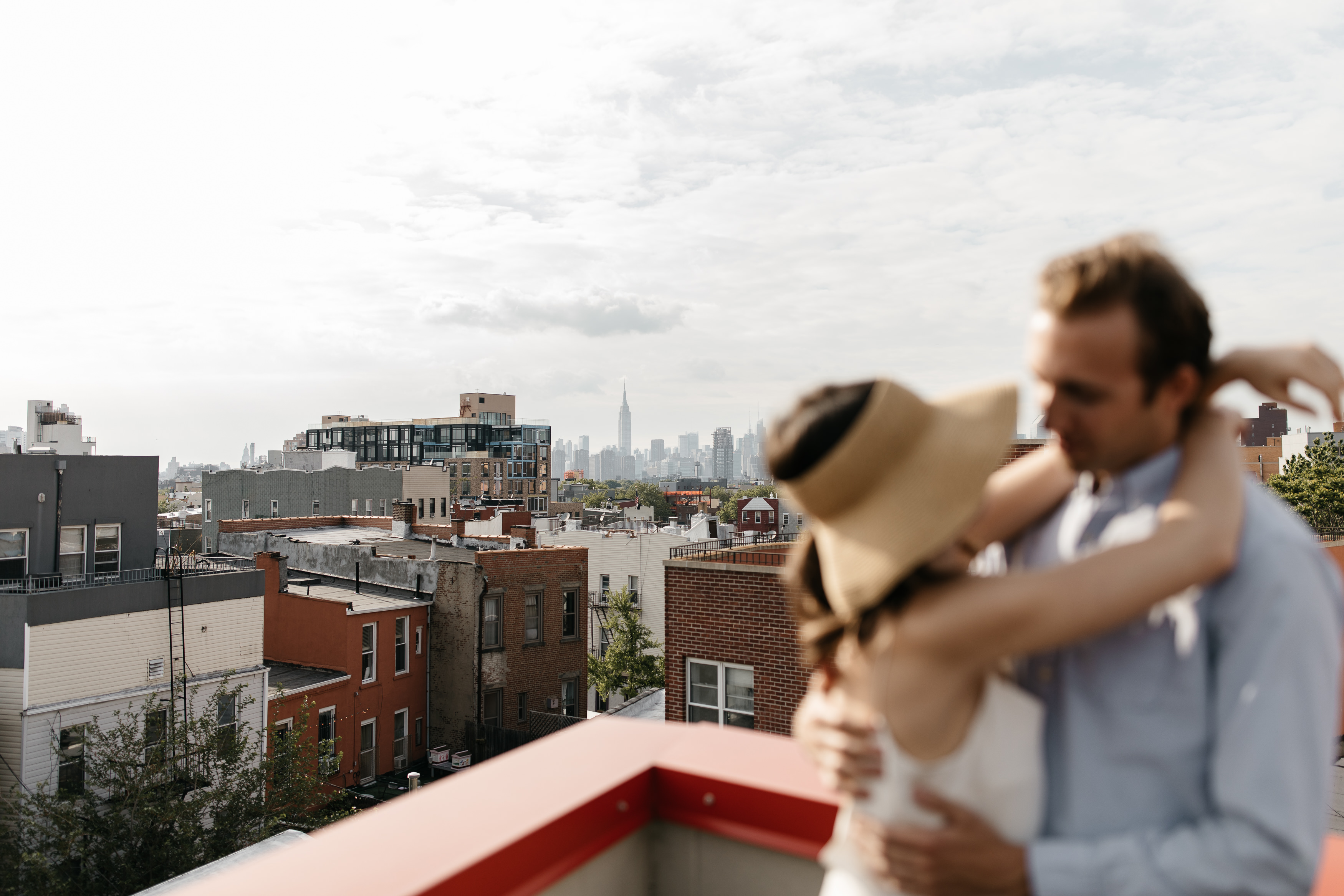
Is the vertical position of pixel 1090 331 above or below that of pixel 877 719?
above

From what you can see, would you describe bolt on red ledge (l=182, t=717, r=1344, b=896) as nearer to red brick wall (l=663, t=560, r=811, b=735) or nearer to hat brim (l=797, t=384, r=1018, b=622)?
A: hat brim (l=797, t=384, r=1018, b=622)

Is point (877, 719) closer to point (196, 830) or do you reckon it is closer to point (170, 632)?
point (196, 830)

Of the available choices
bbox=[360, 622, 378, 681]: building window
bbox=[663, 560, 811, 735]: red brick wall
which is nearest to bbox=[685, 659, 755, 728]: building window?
bbox=[663, 560, 811, 735]: red brick wall

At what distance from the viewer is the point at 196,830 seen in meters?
15.9

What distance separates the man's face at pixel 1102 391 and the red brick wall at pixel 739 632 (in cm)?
1198

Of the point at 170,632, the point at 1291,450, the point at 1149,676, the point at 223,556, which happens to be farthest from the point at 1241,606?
the point at 1291,450

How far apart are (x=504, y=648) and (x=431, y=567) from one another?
3.30 meters

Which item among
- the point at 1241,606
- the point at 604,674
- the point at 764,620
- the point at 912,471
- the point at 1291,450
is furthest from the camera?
the point at 1291,450

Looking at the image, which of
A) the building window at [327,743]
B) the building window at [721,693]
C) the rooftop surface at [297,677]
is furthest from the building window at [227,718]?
the building window at [721,693]

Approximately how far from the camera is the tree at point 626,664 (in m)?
28.5

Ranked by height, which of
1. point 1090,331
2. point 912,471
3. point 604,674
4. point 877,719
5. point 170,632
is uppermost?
point 1090,331

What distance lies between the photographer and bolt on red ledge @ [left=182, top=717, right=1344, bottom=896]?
165cm

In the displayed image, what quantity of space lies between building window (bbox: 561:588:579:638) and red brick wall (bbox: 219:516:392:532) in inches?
482

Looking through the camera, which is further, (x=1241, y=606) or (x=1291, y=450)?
(x=1291, y=450)
